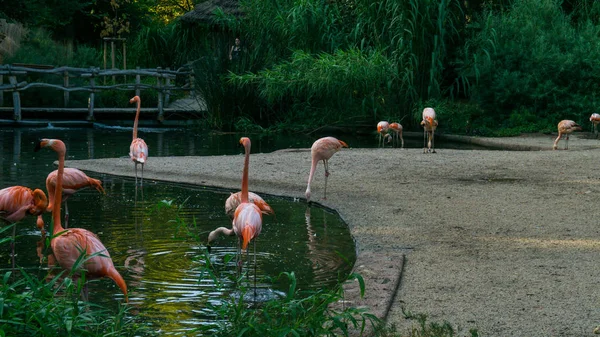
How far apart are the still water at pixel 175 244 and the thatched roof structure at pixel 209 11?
14599 millimetres

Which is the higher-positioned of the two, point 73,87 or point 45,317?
point 45,317

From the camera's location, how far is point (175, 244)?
6590mm

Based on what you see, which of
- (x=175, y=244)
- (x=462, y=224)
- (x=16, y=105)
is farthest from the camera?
(x=16, y=105)

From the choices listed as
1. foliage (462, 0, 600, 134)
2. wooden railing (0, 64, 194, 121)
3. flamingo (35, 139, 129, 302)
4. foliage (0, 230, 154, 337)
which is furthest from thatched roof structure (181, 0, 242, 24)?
foliage (0, 230, 154, 337)

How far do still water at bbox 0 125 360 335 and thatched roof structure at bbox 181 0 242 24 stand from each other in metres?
14.6

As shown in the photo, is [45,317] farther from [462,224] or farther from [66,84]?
[66,84]

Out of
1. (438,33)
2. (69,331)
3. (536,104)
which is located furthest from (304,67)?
(69,331)

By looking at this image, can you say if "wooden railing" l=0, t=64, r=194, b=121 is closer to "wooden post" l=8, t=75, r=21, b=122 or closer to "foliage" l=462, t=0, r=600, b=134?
"wooden post" l=8, t=75, r=21, b=122

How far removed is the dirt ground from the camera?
4543 millimetres

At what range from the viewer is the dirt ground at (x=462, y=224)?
454 cm

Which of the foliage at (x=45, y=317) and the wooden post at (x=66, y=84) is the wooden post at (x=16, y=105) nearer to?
the wooden post at (x=66, y=84)

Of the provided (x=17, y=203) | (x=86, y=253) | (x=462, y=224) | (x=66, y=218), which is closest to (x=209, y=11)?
(x=66, y=218)

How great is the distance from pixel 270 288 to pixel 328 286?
37 cm

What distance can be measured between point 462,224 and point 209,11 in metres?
19.9
